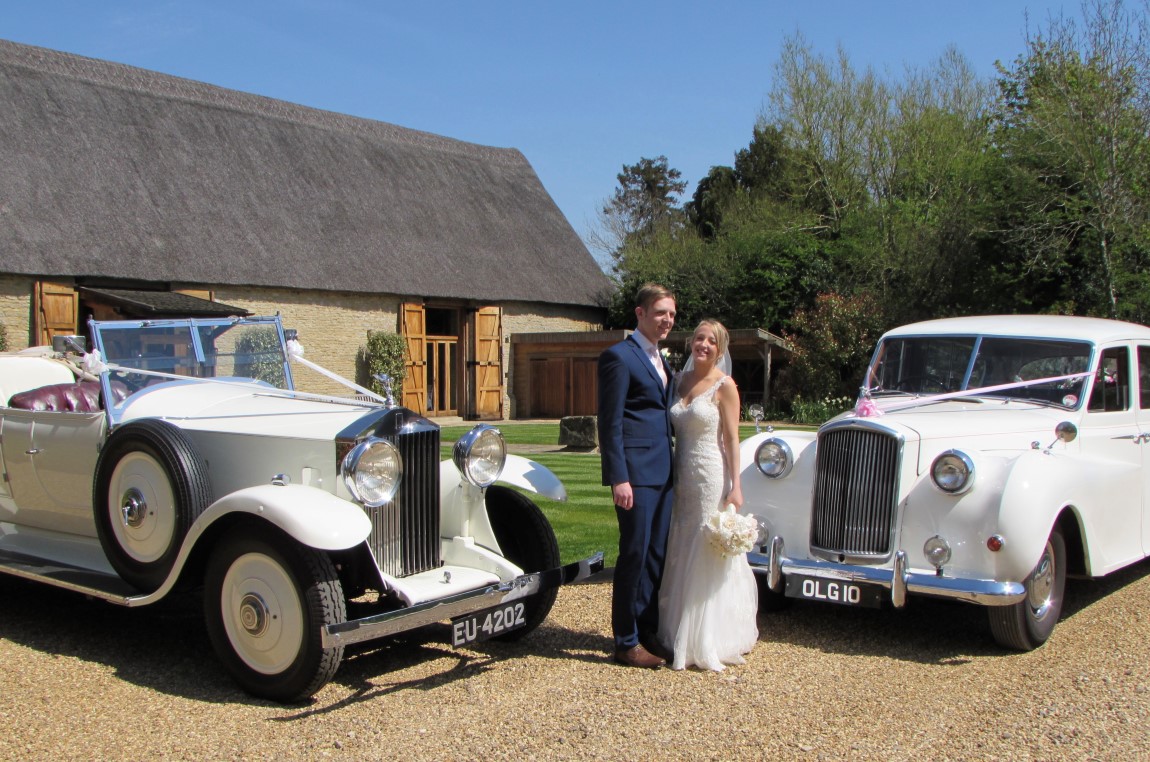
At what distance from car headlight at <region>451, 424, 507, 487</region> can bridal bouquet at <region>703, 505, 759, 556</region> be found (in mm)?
1178

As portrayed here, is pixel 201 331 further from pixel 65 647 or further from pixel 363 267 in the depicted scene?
pixel 363 267

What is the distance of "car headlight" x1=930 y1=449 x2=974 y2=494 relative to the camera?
4.93 m

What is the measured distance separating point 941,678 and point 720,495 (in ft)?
4.49

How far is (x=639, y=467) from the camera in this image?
4.67 metres

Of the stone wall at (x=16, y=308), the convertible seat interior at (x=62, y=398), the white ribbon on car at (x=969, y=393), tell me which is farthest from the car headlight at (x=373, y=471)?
the stone wall at (x=16, y=308)

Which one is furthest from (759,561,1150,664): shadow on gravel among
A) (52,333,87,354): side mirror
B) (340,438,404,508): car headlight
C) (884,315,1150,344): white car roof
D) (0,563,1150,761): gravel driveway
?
(52,333,87,354): side mirror

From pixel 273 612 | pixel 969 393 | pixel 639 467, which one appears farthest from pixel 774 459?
pixel 273 612

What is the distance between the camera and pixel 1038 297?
1841cm

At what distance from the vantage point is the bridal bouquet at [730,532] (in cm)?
466

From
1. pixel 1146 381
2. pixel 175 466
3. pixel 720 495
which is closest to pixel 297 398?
pixel 175 466

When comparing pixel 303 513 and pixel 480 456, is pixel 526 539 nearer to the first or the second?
pixel 480 456

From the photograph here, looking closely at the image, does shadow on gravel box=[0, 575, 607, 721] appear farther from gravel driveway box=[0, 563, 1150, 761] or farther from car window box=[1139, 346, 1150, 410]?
car window box=[1139, 346, 1150, 410]

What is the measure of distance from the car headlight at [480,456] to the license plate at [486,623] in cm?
70

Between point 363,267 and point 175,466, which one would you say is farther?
point 363,267
